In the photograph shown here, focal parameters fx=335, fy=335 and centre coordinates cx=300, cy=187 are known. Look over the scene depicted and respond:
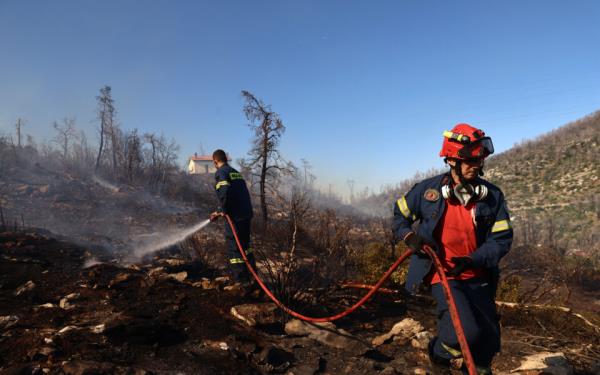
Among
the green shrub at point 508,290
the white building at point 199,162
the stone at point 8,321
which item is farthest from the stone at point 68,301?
the white building at point 199,162

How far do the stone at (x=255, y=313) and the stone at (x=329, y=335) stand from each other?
0.72 feet

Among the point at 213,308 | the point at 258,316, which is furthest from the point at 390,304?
the point at 213,308

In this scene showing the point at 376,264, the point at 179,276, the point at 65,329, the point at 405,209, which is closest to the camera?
the point at 405,209

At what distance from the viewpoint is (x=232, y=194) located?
5.01 meters

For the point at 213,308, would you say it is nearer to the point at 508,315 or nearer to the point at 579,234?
the point at 508,315

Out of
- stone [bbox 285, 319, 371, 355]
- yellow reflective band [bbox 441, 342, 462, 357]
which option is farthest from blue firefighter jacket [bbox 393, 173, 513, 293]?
stone [bbox 285, 319, 371, 355]

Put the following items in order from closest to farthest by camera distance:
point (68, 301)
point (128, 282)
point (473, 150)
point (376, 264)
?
point (473, 150), point (68, 301), point (128, 282), point (376, 264)

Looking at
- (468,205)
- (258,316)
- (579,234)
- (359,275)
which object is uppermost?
(468,205)

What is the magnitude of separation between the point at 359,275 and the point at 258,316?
3522 millimetres

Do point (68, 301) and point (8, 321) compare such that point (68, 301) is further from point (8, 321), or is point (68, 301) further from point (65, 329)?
point (65, 329)

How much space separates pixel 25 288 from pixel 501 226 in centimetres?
524

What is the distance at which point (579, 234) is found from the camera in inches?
687

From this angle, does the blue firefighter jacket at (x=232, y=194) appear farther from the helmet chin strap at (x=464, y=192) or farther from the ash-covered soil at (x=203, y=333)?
the helmet chin strap at (x=464, y=192)

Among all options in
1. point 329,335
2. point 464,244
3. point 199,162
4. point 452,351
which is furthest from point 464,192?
point 199,162
